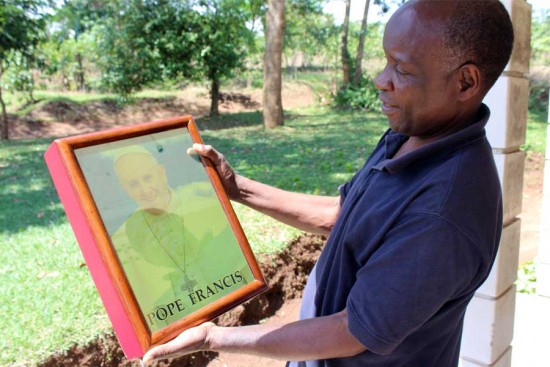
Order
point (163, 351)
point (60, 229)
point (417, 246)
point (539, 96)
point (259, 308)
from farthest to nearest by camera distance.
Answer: point (539, 96) < point (60, 229) < point (259, 308) < point (163, 351) < point (417, 246)

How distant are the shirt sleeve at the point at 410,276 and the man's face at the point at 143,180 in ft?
2.19

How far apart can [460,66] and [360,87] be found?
57.5ft

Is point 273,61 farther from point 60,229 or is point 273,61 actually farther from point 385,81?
point 385,81

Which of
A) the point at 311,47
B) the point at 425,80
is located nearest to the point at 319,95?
the point at 311,47

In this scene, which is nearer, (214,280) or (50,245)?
(214,280)

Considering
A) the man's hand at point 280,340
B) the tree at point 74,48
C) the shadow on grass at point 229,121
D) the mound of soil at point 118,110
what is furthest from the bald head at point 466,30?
the tree at point 74,48

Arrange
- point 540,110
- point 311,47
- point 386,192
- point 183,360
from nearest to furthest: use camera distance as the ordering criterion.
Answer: point 386,192 < point 183,360 < point 540,110 < point 311,47

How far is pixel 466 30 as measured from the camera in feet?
3.24

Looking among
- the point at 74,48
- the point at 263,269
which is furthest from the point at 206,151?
the point at 74,48

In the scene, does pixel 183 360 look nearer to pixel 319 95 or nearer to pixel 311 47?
pixel 319 95

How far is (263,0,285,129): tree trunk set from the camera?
1137 cm

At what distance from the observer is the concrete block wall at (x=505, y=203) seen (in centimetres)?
203

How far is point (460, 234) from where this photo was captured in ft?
3.19

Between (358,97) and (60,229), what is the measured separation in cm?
1403
